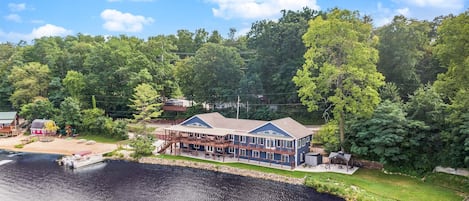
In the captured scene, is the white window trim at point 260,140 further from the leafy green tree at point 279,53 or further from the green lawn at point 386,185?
the leafy green tree at point 279,53

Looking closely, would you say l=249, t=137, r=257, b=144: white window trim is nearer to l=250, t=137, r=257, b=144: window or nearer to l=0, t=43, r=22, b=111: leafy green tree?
l=250, t=137, r=257, b=144: window

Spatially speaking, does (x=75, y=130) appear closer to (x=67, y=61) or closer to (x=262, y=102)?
(x=67, y=61)

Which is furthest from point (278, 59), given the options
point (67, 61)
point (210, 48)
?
point (67, 61)

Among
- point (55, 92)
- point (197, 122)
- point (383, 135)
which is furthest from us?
point (55, 92)

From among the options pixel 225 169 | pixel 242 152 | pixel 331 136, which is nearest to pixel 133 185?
pixel 225 169

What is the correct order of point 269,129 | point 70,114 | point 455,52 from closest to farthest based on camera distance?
point 455,52, point 269,129, point 70,114

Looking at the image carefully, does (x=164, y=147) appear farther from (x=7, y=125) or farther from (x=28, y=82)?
(x=28, y=82)

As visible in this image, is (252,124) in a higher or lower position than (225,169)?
higher
